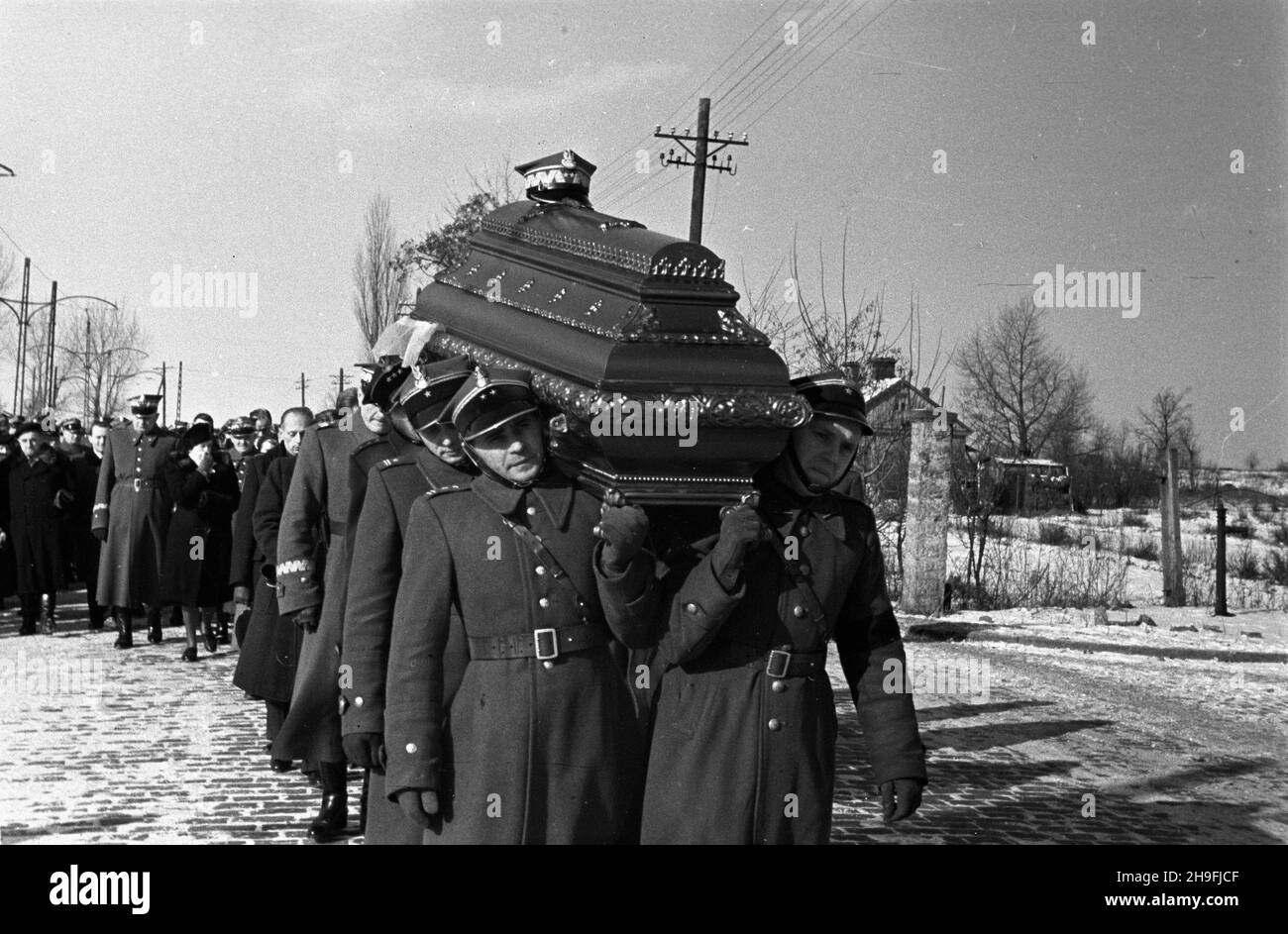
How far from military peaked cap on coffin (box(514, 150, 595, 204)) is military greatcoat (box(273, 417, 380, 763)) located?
51.5 inches

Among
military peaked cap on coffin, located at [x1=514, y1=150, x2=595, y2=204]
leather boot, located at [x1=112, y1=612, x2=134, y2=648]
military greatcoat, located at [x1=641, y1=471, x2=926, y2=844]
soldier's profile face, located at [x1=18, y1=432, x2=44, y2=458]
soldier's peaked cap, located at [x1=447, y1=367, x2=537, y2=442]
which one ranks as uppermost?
military peaked cap on coffin, located at [x1=514, y1=150, x2=595, y2=204]

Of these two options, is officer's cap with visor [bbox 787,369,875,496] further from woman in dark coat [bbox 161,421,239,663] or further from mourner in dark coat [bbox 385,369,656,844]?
woman in dark coat [bbox 161,421,239,663]

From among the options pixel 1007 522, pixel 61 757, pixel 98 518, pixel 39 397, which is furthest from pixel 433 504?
pixel 39 397

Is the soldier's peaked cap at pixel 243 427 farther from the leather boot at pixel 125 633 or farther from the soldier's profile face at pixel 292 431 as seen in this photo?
the soldier's profile face at pixel 292 431

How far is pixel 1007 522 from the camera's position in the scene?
63.8 ft

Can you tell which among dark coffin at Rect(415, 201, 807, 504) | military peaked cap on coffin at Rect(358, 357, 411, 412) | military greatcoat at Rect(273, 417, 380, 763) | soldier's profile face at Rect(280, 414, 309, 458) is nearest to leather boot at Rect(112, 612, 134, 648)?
soldier's profile face at Rect(280, 414, 309, 458)

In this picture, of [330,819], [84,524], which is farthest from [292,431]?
[84,524]

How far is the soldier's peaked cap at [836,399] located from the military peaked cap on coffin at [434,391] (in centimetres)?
93

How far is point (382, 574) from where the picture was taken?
4.29 metres

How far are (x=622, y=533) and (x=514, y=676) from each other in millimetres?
519

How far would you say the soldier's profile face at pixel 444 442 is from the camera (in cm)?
422

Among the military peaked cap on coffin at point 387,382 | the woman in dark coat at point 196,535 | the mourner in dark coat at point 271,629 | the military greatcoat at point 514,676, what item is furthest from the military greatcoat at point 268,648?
the woman in dark coat at point 196,535

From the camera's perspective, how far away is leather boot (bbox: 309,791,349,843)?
604 centimetres

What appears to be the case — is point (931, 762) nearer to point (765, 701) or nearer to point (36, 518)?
point (765, 701)
